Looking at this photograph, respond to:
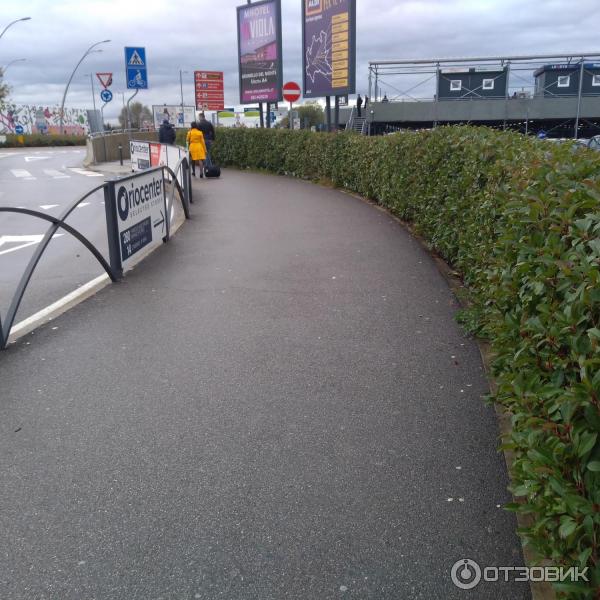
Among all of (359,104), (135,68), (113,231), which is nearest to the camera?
(113,231)

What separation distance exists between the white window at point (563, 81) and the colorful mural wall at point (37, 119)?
48.3 m

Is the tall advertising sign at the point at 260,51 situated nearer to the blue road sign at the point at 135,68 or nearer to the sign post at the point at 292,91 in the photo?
the sign post at the point at 292,91

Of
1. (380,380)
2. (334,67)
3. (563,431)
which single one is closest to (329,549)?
(563,431)

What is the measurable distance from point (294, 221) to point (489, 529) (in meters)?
9.77

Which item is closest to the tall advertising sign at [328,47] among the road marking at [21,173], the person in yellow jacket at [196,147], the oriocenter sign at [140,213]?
the person in yellow jacket at [196,147]

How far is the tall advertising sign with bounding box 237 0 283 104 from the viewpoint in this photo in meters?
25.8

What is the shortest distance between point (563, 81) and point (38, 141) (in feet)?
144

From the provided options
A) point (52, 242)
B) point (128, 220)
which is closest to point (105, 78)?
point (52, 242)

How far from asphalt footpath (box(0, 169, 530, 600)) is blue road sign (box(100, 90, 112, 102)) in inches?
964

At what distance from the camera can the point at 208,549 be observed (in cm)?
289

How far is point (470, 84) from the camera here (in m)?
29.8

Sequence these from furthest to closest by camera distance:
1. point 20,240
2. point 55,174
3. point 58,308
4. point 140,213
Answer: point 55,174 < point 20,240 < point 140,213 < point 58,308

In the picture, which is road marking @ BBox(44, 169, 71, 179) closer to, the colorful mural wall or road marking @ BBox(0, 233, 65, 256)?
road marking @ BBox(0, 233, 65, 256)

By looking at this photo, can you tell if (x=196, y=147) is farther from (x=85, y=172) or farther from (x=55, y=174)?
(x=55, y=174)
